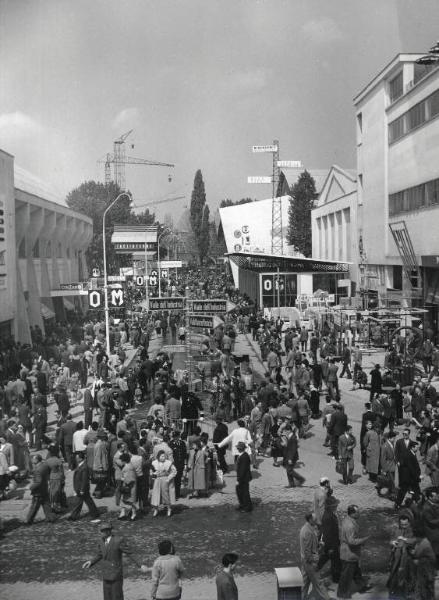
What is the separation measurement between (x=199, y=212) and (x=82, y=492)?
336 feet

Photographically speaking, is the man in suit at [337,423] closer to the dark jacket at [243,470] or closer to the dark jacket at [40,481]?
the dark jacket at [243,470]

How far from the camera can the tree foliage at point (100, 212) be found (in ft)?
280

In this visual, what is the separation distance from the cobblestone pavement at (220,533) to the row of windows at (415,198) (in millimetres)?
23260

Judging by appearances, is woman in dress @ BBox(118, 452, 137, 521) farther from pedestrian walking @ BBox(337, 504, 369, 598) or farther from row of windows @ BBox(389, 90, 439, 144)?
row of windows @ BBox(389, 90, 439, 144)

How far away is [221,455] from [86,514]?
3466 millimetres

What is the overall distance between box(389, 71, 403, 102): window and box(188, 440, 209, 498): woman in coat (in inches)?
1358

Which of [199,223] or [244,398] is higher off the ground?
[199,223]

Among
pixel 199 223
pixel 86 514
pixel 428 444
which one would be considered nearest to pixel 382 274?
pixel 428 444

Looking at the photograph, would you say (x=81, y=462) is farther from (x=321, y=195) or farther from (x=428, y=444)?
(x=321, y=195)

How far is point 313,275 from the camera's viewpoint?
52.6 metres

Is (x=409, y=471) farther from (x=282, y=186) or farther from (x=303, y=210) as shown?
(x=282, y=186)

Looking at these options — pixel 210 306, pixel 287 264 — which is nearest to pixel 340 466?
pixel 210 306

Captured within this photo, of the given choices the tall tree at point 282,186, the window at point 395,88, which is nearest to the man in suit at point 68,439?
the window at point 395,88

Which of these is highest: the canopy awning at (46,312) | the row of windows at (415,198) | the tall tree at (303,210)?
the tall tree at (303,210)
